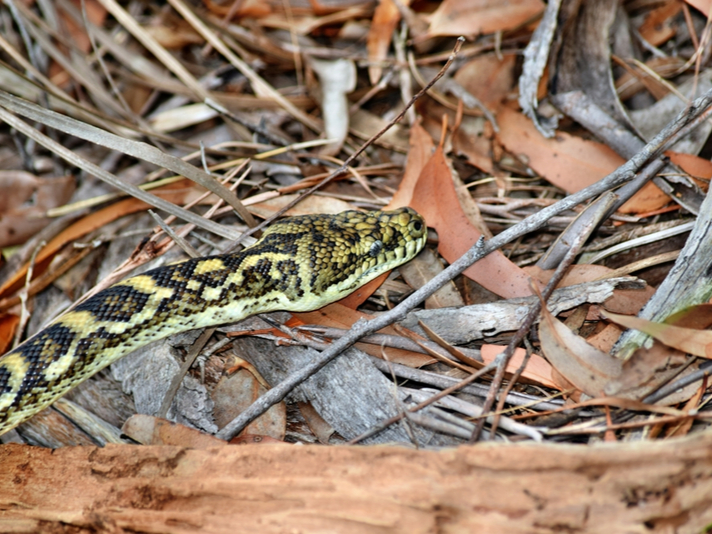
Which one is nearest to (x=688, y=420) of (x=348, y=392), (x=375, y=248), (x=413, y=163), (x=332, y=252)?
(x=348, y=392)

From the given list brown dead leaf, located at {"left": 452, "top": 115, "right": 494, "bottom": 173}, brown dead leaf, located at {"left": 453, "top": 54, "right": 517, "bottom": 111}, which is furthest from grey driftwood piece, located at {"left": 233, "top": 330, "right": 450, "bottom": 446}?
brown dead leaf, located at {"left": 453, "top": 54, "right": 517, "bottom": 111}

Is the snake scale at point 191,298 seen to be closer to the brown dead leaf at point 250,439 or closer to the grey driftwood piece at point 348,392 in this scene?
the grey driftwood piece at point 348,392

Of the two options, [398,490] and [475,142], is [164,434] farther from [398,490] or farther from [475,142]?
[475,142]

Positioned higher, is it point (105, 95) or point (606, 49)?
point (606, 49)

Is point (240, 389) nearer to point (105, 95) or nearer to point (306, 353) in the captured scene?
point (306, 353)

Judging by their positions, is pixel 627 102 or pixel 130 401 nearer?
pixel 130 401

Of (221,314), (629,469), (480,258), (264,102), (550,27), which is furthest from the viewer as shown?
(264,102)

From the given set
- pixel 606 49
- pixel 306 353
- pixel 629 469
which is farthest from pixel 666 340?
pixel 606 49

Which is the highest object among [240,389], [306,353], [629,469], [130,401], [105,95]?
[105,95]
